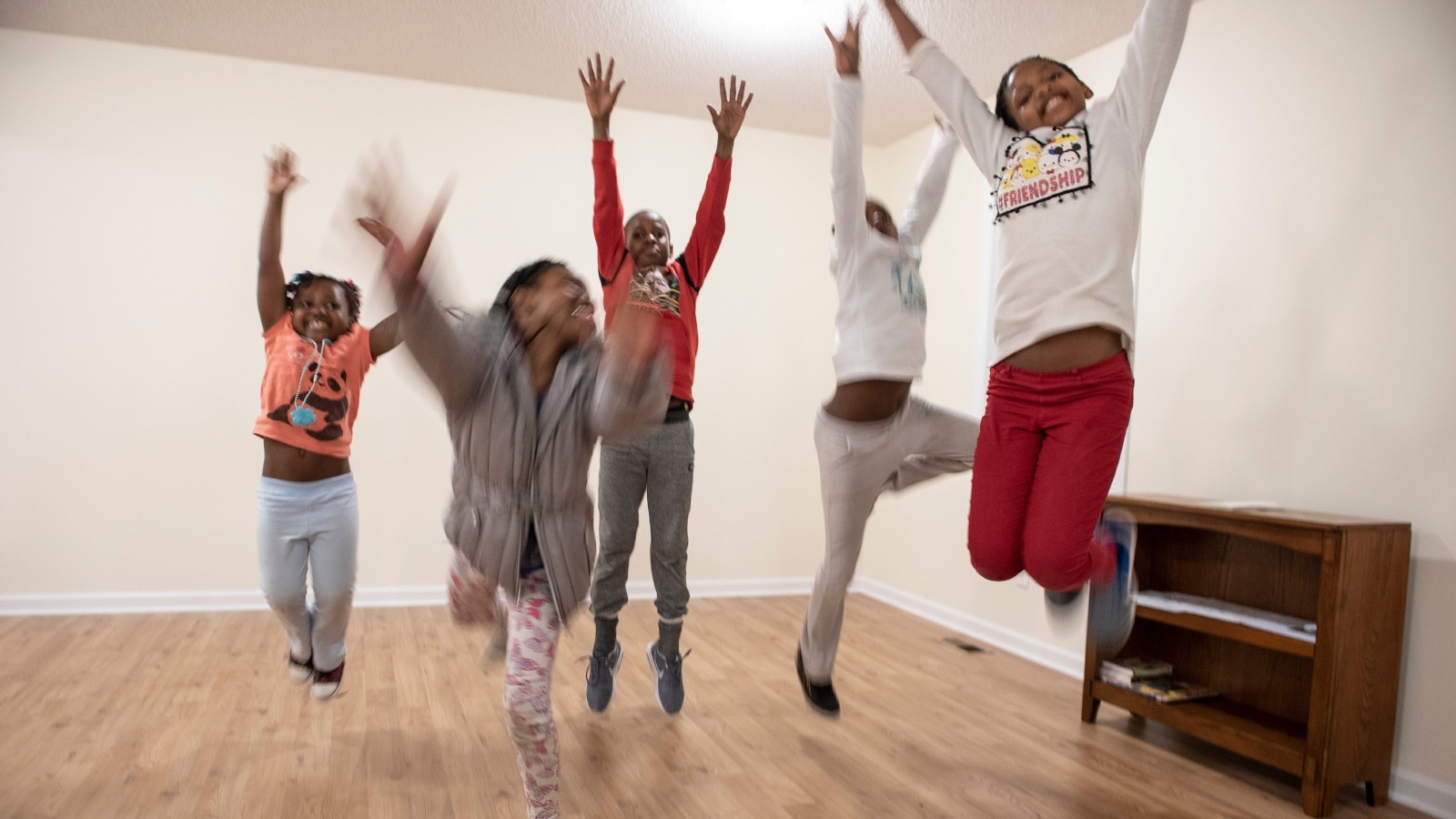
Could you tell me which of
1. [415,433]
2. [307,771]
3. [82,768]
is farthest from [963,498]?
[82,768]

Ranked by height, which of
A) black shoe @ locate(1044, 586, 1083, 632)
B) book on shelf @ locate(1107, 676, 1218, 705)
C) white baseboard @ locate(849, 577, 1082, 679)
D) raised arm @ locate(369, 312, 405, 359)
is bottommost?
white baseboard @ locate(849, 577, 1082, 679)

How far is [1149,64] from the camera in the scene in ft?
6.31

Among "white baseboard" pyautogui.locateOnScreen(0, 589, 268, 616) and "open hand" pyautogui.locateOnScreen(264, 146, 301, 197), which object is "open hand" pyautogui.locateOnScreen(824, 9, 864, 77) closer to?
"open hand" pyautogui.locateOnScreen(264, 146, 301, 197)

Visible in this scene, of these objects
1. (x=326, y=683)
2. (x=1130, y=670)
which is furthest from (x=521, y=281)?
(x=1130, y=670)

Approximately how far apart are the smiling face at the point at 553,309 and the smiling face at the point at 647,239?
0.86 m

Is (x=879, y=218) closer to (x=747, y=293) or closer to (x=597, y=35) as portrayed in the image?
(x=597, y=35)

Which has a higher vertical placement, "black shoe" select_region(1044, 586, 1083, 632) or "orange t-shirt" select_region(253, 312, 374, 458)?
"orange t-shirt" select_region(253, 312, 374, 458)

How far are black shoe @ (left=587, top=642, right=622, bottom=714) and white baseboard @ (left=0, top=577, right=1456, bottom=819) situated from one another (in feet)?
5.97

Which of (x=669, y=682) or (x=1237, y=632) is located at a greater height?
(x=1237, y=632)

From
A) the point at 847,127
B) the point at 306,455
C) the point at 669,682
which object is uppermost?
the point at 847,127

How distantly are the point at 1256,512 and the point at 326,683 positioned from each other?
265 cm

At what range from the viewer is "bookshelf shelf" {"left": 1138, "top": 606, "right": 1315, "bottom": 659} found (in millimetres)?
2422

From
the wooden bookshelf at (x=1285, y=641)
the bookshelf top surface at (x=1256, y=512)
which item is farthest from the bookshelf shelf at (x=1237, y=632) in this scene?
the bookshelf top surface at (x=1256, y=512)

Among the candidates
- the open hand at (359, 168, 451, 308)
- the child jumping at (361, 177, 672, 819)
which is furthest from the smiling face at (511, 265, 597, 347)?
the open hand at (359, 168, 451, 308)
